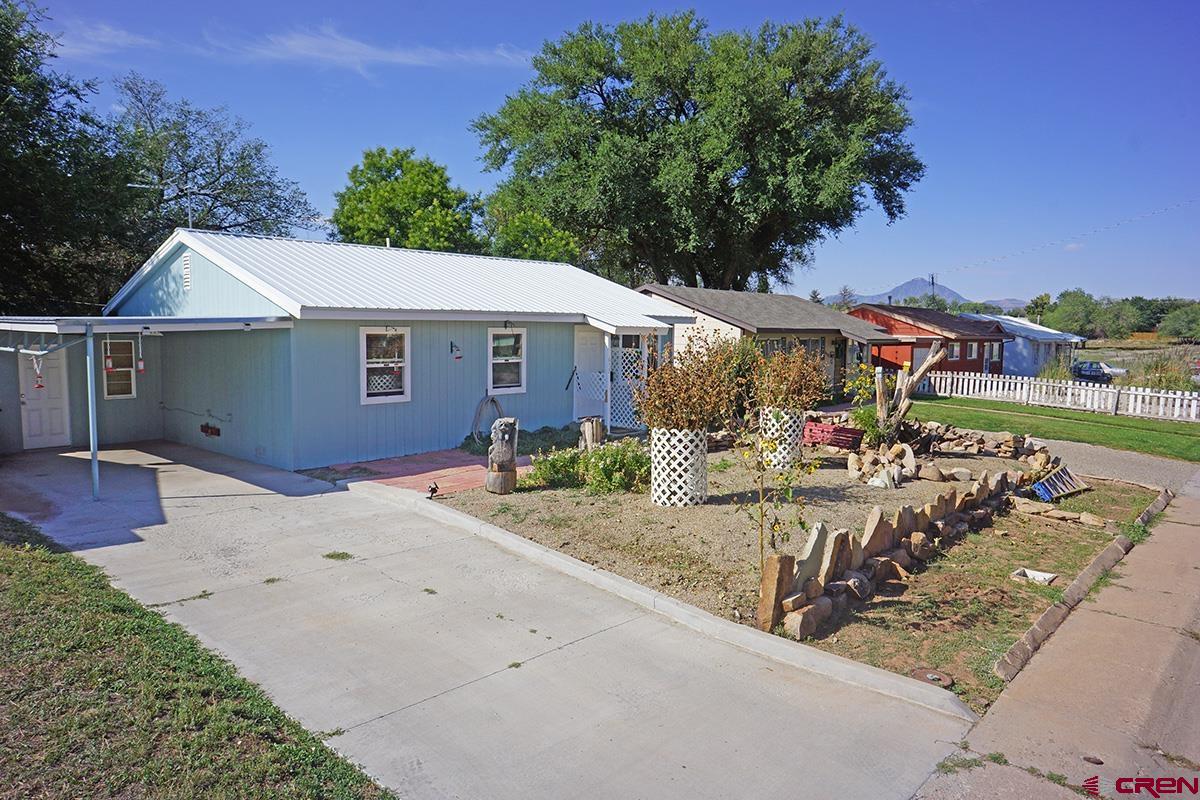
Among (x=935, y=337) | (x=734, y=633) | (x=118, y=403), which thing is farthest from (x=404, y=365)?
(x=935, y=337)

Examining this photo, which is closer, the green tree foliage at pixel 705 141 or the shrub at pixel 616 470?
the shrub at pixel 616 470

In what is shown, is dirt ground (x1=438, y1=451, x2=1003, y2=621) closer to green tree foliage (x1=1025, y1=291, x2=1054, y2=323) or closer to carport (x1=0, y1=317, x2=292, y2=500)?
carport (x1=0, y1=317, x2=292, y2=500)

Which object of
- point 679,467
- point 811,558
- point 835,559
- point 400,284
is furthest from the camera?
point 400,284

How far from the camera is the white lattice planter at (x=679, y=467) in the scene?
8.86 meters

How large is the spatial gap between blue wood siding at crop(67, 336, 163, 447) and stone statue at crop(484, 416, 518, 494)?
318 inches

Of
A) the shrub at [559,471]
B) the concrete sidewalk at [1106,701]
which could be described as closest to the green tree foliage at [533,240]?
the shrub at [559,471]

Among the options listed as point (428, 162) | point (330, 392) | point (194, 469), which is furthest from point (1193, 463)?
point (428, 162)

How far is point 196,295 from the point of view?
13211 millimetres

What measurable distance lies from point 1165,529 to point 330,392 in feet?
38.0

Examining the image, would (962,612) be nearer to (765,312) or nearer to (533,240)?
(765,312)

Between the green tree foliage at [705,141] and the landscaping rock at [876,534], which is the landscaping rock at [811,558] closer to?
the landscaping rock at [876,534]

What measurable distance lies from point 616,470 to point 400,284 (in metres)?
6.06

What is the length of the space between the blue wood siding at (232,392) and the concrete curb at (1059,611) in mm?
9658

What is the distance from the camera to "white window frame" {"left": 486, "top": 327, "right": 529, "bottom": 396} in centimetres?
1393
